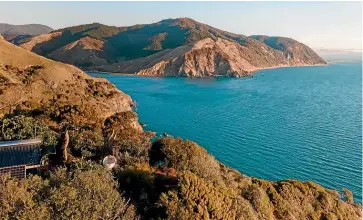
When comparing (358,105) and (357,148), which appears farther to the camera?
(358,105)

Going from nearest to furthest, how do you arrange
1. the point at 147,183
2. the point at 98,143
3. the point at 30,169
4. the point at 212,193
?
the point at 212,193
the point at 147,183
the point at 30,169
the point at 98,143

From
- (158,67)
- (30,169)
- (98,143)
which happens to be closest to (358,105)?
(98,143)

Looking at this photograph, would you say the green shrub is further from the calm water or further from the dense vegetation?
the calm water

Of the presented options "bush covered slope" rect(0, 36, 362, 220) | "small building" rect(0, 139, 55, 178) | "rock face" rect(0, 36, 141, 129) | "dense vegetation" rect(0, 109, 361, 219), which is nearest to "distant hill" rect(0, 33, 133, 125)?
"rock face" rect(0, 36, 141, 129)

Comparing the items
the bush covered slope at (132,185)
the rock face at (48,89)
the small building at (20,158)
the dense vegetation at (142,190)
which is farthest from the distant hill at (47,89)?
the small building at (20,158)

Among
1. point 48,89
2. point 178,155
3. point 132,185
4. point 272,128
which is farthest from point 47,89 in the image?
point 272,128

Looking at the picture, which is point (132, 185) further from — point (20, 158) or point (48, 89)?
point (48, 89)

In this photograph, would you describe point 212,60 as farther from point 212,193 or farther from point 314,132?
point 212,193
